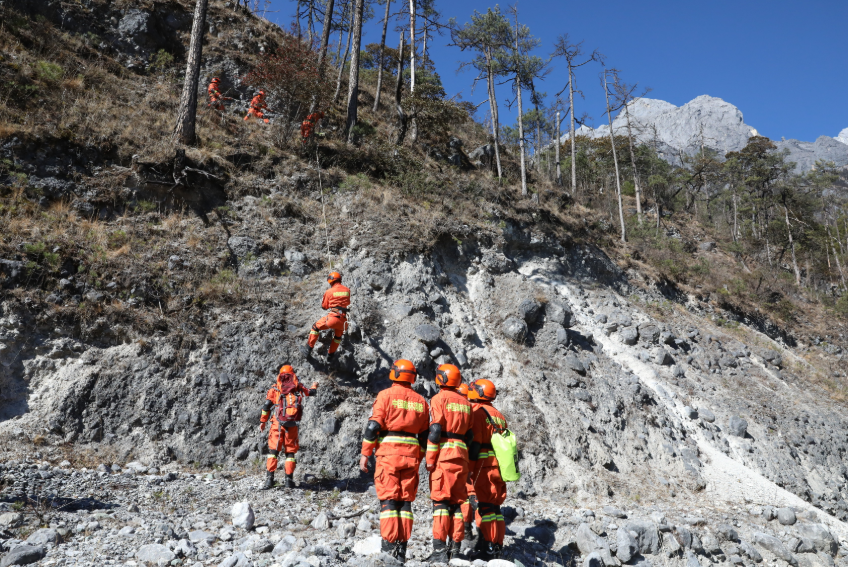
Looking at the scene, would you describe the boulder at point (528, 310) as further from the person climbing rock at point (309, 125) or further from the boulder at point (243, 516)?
the person climbing rock at point (309, 125)

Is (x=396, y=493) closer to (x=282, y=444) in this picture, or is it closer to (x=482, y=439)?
(x=482, y=439)

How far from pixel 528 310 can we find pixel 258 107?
10952mm

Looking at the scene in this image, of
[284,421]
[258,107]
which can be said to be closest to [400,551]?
[284,421]

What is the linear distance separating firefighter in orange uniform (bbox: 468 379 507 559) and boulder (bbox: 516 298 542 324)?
5896 millimetres

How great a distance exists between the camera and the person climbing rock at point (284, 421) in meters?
6.66

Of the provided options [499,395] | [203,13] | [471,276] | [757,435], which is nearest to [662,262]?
[757,435]

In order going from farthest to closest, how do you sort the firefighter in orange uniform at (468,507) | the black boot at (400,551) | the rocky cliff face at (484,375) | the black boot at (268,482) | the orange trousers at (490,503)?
1. the rocky cliff face at (484,375)
2. the black boot at (268,482)
3. the orange trousers at (490,503)
4. the firefighter in orange uniform at (468,507)
5. the black boot at (400,551)

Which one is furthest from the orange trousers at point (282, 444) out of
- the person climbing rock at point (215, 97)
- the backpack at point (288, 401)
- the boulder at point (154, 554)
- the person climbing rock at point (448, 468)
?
the person climbing rock at point (215, 97)

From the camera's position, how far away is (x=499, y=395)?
976 cm

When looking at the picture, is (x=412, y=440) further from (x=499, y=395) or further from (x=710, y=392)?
(x=710, y=392)

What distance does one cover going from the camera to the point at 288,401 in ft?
22.8

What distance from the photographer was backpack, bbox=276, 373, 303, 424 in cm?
685

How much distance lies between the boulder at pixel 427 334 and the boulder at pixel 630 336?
20.4 ft

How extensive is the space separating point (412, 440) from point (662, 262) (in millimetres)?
17642
